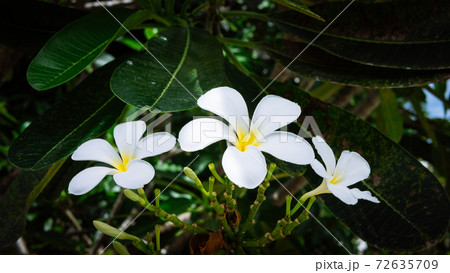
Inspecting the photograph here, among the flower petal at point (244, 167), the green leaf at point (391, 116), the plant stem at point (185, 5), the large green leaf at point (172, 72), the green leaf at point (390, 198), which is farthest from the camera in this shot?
the green leaf at point (391, 116)

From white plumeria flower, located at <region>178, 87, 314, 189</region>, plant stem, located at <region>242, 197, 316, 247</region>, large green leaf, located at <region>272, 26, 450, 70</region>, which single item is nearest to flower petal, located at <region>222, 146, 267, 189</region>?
white plumeria flower, located at <region>178, 87, 314, 189</region>

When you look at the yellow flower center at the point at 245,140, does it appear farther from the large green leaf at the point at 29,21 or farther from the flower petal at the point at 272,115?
the large green leaf at the point at 29,21

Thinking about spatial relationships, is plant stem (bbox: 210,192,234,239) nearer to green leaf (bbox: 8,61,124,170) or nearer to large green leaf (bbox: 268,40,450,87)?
green leaf (bbox: 8,61,124,170)

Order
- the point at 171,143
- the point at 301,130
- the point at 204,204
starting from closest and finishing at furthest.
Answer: the point at 171,143
the point at 301,130
the point at 204,204

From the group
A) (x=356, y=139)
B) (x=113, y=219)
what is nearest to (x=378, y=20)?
(x=356, y=139)

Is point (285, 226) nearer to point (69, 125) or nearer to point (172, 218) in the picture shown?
point (172, 218)

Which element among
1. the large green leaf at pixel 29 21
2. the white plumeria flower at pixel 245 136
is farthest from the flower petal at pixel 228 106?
the large green leaf at pixel 29 21
